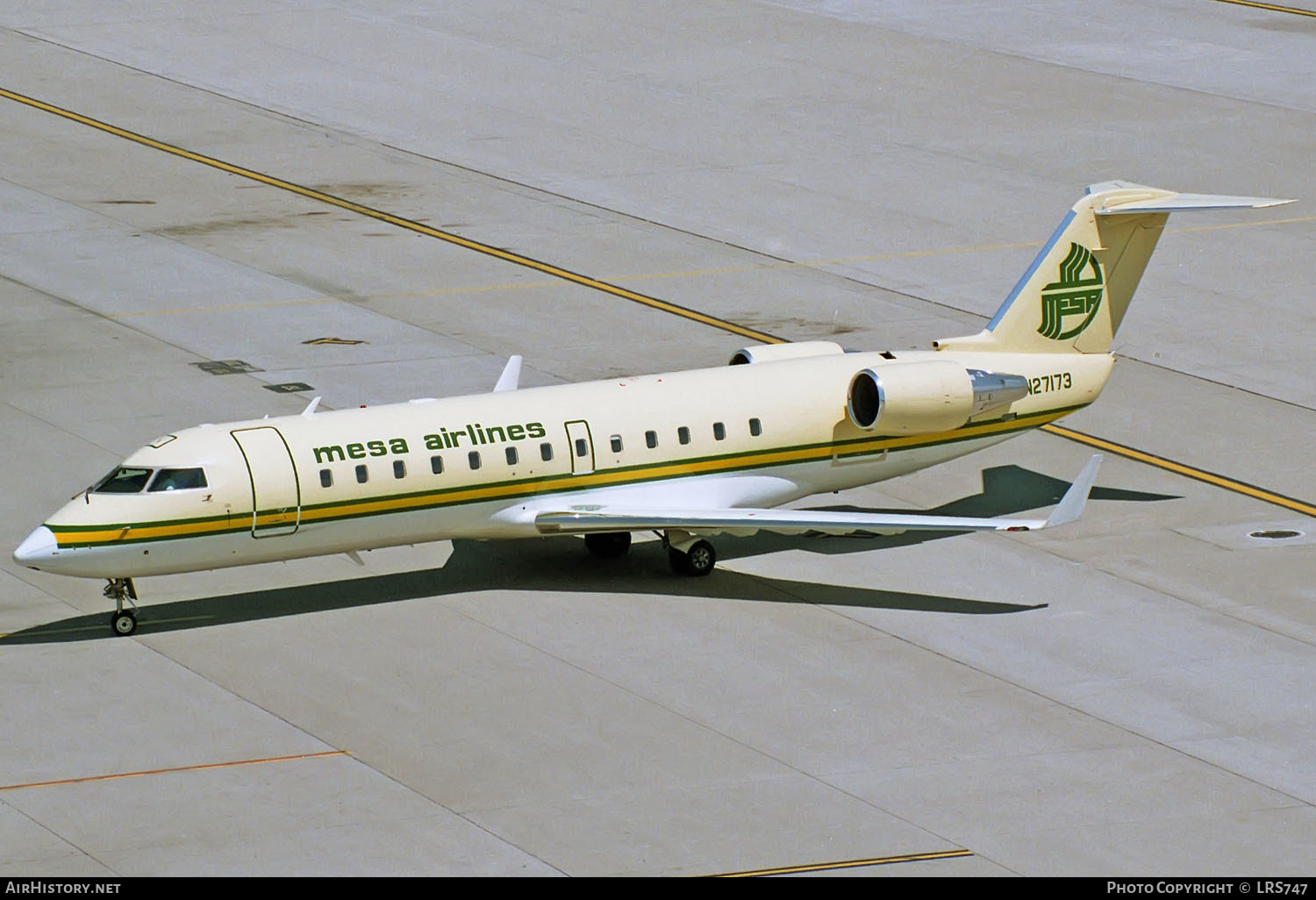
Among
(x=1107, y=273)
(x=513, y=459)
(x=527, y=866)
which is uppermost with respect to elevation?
(x=1107, y=273)

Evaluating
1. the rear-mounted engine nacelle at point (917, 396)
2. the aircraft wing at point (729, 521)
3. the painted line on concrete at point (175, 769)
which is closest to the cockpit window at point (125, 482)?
the painted line on concrete at point (175, 769)

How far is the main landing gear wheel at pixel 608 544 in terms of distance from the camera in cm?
3134

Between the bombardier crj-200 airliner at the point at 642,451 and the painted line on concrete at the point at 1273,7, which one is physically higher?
the painted line on concrete at the point at 1273,7

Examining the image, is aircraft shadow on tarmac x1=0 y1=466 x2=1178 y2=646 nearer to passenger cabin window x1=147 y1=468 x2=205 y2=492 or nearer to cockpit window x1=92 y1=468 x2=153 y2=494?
cockpit window x1=92 y1=468 x2=153 y2=494

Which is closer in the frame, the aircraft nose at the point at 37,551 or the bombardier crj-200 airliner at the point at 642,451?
the aircraft nose at the point at 37,551

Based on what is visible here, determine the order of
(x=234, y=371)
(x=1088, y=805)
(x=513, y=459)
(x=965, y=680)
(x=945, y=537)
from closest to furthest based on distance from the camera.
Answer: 1. (x=1088, y=805)
2. (x=965, y=680)
3. (x=513, y=459)
4. (x=945, y=537)
5. (x=234, y=371)

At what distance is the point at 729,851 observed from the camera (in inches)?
874

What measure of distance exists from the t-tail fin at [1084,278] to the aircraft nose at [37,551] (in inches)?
528

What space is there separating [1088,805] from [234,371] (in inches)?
824

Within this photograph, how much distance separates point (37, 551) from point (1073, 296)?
15.9 metres

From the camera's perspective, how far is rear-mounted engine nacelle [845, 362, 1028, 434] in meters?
31.1

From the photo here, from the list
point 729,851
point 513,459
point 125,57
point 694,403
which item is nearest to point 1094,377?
point 694,403

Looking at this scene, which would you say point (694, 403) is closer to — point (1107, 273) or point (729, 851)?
point (1107, 273)

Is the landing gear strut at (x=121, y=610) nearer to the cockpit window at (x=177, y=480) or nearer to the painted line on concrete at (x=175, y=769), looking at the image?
the cockpit window at (x=177, y=480)
